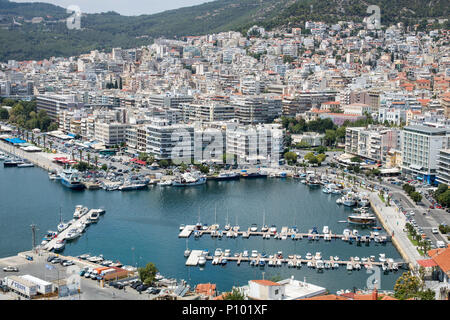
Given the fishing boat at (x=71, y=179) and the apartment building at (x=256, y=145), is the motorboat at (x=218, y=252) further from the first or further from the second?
the apartment building at (x=256, y=145)

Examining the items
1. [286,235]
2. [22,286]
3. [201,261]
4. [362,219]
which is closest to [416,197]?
[362,219]

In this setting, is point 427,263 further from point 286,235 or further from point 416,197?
point 416,197

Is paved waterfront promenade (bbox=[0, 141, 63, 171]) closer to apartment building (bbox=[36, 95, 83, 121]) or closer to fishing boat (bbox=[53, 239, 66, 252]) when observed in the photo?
apartment building (bbox=[36, 95, 83, 121])

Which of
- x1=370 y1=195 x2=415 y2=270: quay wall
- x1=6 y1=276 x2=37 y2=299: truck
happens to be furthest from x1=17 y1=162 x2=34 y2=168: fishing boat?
x1=6 y1=276 x2=37 y2=299: truck

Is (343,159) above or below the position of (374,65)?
below
